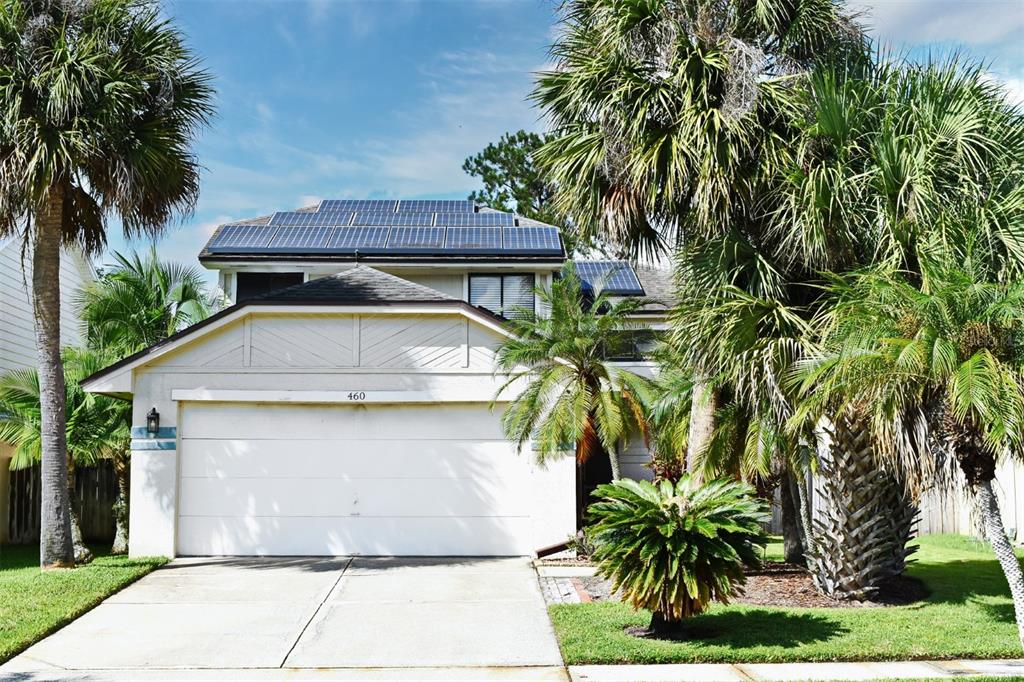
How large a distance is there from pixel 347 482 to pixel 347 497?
0.77 feet

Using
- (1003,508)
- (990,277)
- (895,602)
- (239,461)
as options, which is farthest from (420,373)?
(1003,508)

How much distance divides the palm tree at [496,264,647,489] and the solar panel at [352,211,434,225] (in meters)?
7.12

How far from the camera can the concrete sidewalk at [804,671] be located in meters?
7.32

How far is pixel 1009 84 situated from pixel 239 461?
1159 centimetres

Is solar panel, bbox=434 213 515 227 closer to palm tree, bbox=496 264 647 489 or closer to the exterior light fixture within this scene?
palm tree, bbox=496 264 647 489

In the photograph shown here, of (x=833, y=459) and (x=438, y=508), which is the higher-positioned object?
(x=833, y=459)

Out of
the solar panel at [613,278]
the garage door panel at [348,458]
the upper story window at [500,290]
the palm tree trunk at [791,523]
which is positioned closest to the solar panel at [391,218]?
the upper story window at [500,290]

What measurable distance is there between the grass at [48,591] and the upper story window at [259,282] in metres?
5.94

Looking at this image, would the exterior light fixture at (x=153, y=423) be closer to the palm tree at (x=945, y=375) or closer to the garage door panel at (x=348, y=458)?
the garage door panel at (x=348, y=458)

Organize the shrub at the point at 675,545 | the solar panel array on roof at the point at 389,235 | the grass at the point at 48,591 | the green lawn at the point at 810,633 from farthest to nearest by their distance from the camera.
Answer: the solar panel array on roof at the point at 389,235, the grass at the point at 48,591, the shrub at the point at 675,545, the green lawn at the point at 810,633

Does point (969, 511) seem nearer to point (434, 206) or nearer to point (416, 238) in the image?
point (416, 238)

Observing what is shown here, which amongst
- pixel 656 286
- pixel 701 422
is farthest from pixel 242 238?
pixel 701 422

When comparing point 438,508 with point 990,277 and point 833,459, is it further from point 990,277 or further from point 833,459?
point 990,277

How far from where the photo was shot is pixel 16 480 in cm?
1645
